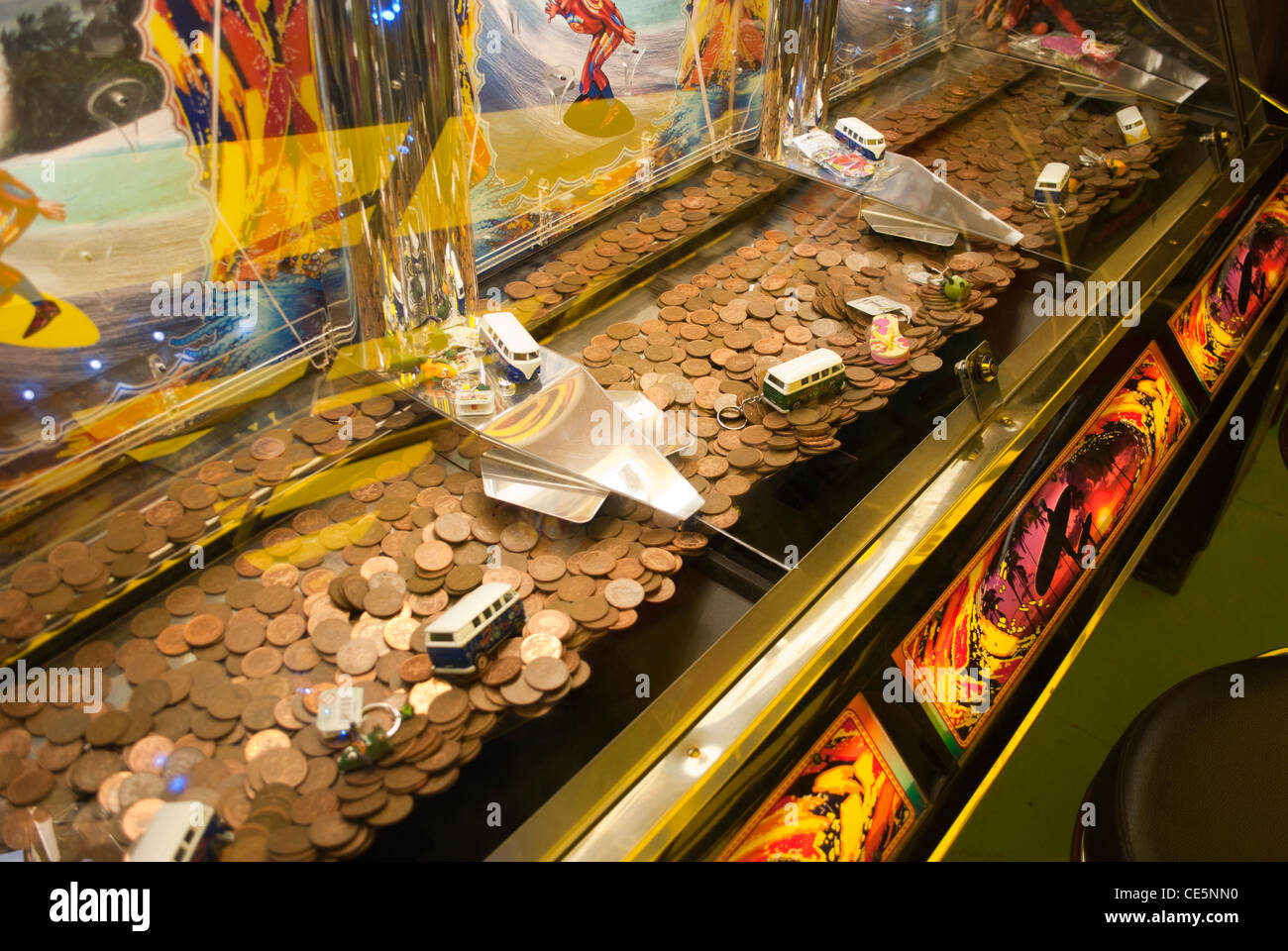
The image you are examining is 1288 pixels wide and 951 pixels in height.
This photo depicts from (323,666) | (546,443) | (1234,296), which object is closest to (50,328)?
(323,666)

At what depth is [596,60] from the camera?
2447 millimetres

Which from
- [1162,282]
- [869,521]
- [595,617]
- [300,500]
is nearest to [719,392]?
[869,521]

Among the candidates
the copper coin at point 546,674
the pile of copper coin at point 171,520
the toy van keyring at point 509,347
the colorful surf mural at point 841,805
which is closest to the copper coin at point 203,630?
the pile of copper coin at point 171,520

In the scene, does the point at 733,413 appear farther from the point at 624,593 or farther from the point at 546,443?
the point at 624,593

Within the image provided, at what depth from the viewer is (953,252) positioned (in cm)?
260

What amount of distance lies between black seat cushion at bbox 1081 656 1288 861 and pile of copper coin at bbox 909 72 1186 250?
1.32 meters

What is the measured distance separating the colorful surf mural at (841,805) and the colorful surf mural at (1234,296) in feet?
5.69

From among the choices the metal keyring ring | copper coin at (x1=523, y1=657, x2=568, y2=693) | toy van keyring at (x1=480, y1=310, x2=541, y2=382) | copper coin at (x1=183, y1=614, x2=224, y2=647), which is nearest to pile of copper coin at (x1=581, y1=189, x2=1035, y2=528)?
the metal keyring ring

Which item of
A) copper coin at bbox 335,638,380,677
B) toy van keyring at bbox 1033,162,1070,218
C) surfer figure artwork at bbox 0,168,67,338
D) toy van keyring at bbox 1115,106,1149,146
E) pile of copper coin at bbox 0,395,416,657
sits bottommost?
copper coin at bbox 335,638,380,677

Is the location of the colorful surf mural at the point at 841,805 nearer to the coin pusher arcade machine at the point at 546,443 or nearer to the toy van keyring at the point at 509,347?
the coin pusher arcade machine at the point at 546,443

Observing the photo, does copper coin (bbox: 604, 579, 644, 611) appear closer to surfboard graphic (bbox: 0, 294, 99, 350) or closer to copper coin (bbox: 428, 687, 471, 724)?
copper coin (bbox: 428, 687, 471, 724)

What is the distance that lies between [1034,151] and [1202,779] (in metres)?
2.05

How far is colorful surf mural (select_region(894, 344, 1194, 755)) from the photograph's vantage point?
1922 millimetres

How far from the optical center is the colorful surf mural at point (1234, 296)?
9.48 ft
